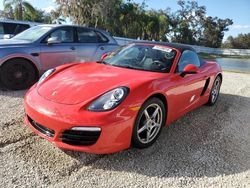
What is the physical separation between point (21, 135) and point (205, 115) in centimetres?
305

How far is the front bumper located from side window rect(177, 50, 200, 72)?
139 centimetres

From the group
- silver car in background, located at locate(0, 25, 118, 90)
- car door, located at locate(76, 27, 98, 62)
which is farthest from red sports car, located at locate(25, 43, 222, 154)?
car door, located at locate(76, 27, 98, 62)

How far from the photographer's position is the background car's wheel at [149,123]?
294 cm

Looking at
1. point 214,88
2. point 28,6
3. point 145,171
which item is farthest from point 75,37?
point 28,6

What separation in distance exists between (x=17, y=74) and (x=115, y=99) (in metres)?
3.35

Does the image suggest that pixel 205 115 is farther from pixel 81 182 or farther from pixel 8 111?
pixel 8 111

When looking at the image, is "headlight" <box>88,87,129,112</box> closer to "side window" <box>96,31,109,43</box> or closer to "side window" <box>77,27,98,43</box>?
"side window" <box>77,27,98,43</box>

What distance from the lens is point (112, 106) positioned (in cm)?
270

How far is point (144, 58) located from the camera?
3885 mm

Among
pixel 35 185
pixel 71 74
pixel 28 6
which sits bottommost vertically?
pixel 35 185

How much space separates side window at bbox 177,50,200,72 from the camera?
3834mm

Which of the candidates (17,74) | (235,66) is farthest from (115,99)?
(235,66)

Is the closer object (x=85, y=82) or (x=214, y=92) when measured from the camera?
(x=85, y=82)

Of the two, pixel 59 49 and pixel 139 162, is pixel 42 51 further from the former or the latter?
pixel 139 162
